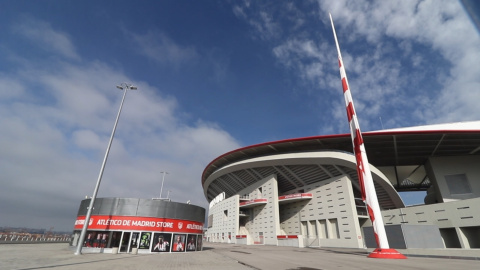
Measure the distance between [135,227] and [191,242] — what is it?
16.8 ft

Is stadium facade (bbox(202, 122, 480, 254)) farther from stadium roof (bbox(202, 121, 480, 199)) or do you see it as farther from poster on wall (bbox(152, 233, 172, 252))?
poster on wall (bbox(152, 233, 172, 252))

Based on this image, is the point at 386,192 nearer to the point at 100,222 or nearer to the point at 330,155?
the point at 330,155

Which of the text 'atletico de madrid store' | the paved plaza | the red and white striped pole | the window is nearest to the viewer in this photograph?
the paved plaza

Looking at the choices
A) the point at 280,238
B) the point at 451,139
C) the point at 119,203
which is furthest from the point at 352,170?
the point at 119,203

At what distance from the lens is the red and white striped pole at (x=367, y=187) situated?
13.1 meters

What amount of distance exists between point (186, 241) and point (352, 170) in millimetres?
23946

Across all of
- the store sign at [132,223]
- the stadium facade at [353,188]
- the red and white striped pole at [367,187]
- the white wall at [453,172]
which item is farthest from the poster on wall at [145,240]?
the white wall at [453,172]

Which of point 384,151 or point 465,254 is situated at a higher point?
point 384,151

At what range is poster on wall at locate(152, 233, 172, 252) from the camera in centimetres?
1805

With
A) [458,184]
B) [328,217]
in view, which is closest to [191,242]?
[328,217]

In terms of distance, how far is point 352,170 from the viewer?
31.6m

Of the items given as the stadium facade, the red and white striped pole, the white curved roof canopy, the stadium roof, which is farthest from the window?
the red and white striped pole

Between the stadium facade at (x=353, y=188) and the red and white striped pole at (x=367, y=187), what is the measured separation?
326 inches

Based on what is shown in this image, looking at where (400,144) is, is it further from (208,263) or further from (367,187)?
(208,263)
